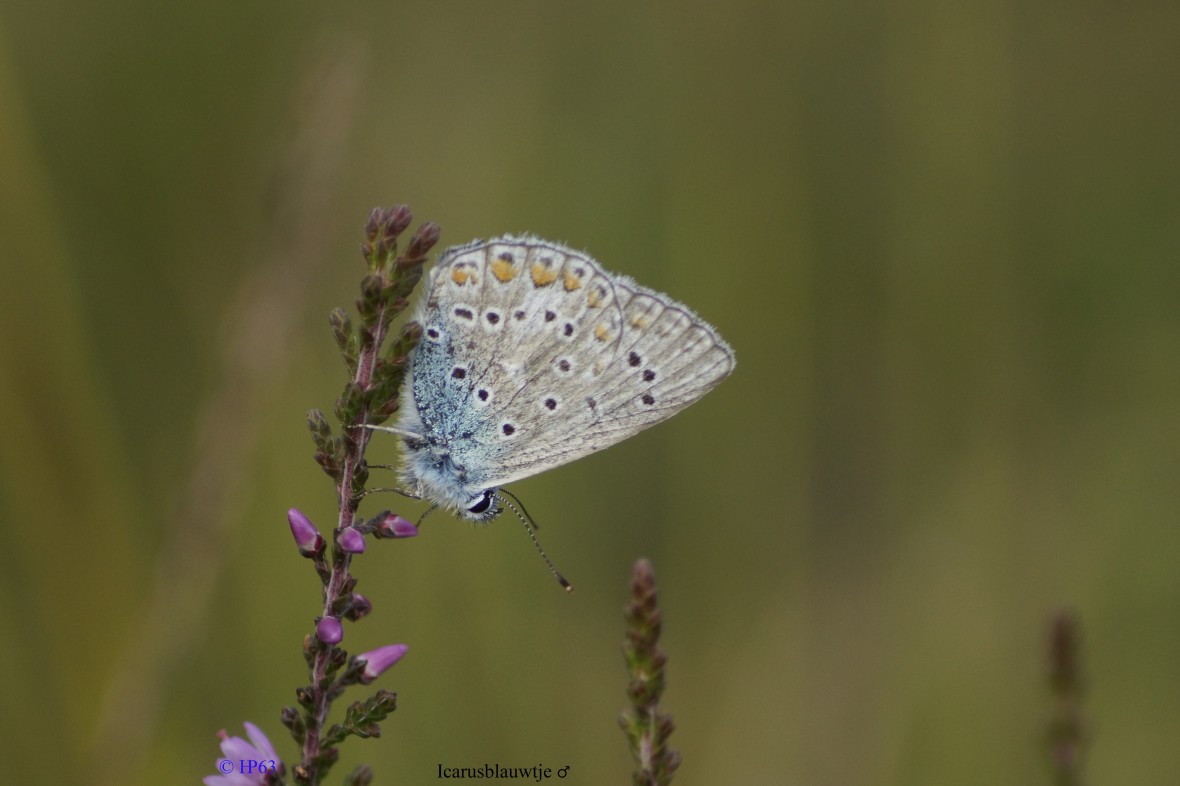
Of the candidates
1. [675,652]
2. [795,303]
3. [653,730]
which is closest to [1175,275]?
[795,303]

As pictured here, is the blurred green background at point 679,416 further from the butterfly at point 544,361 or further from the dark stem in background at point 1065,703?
the dark stem in background at point 1065,703

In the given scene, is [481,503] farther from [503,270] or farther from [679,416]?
[679,416]

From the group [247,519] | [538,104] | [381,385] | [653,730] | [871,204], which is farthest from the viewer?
[871,204]

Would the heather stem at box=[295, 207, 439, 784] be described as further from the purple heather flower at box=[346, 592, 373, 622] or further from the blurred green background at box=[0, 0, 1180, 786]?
the blurred green background at box=[0, 0, 1180, 786]

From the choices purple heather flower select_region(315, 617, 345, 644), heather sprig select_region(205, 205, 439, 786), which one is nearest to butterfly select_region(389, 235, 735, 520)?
heather sprig select_region(205, 205, 439, 786)

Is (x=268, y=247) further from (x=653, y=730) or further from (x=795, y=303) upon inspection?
(x=795, y=303)

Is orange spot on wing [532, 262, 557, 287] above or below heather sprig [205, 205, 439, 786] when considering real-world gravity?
above

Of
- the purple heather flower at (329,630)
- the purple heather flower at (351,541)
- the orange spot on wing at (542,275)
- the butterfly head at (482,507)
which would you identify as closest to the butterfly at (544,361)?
the orange spot on wing at (542,275)
